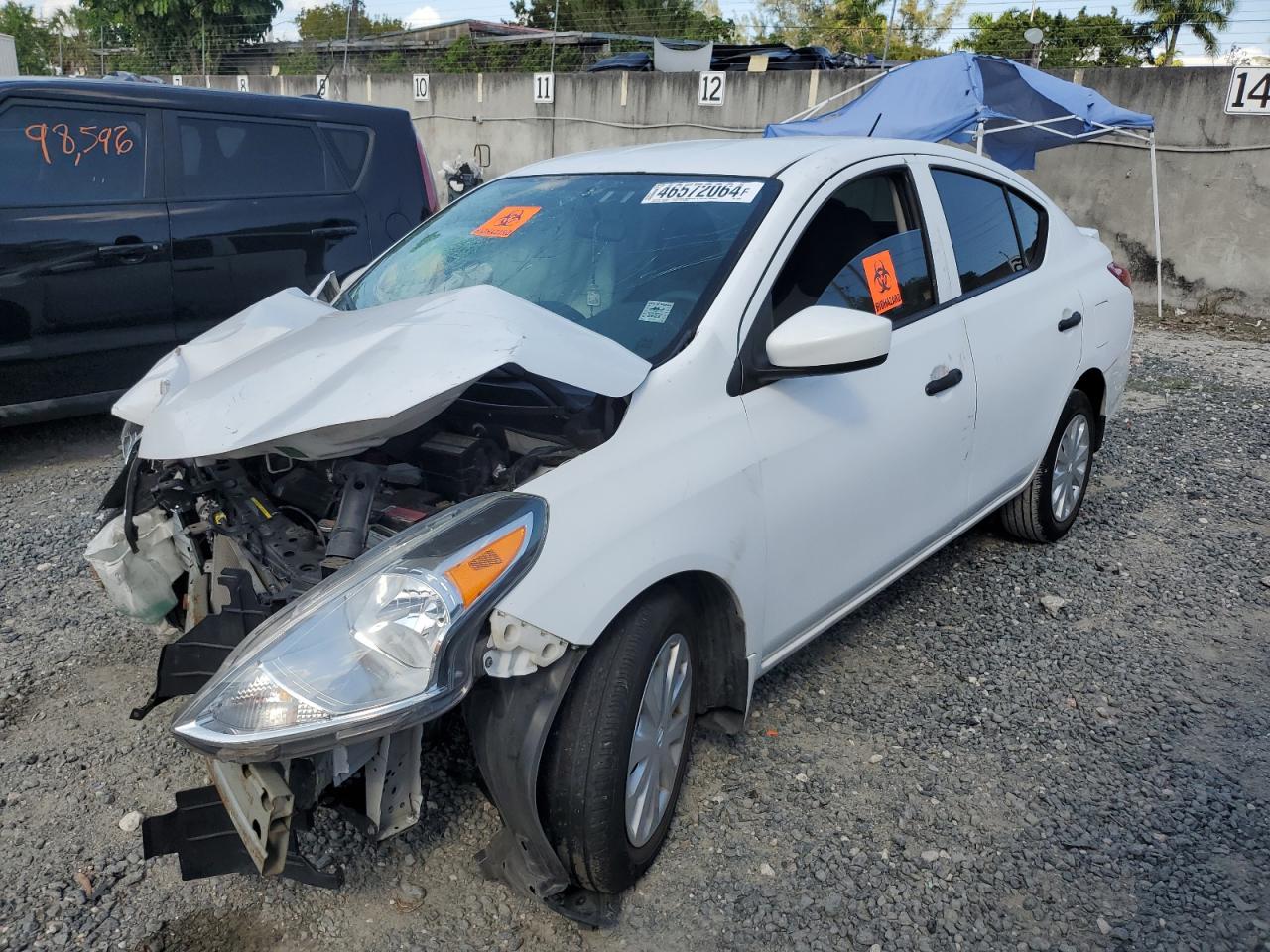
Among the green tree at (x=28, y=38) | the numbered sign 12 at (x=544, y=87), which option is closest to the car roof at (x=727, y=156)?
the numbered sign 12 at (x=544, y=87)

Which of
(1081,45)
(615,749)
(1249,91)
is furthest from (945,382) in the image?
(1081,45)

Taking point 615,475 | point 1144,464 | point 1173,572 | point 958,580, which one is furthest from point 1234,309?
point 615,475

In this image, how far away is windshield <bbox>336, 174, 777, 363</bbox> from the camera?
273 cm

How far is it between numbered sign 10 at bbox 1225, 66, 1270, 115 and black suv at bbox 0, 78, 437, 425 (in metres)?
8.59

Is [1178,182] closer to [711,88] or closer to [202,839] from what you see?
[711,88]

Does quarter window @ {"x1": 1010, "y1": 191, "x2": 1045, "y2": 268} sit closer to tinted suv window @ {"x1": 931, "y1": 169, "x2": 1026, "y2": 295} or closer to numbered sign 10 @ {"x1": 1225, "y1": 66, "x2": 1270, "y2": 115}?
tinted suv window @ {"x1": 931, "y1": 169, "x2": 1026, "y2": 295}

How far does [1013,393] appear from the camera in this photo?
365 centimetres

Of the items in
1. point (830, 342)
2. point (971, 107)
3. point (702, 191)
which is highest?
point (971, 107)

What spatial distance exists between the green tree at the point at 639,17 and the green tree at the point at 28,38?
16538 mm

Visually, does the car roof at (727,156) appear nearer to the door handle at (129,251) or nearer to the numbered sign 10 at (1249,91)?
the door handle at (129,251)

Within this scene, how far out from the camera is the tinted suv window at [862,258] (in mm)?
2844

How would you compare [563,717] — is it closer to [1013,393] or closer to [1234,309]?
[1013,393]

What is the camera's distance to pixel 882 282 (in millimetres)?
3129

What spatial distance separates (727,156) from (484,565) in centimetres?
178
